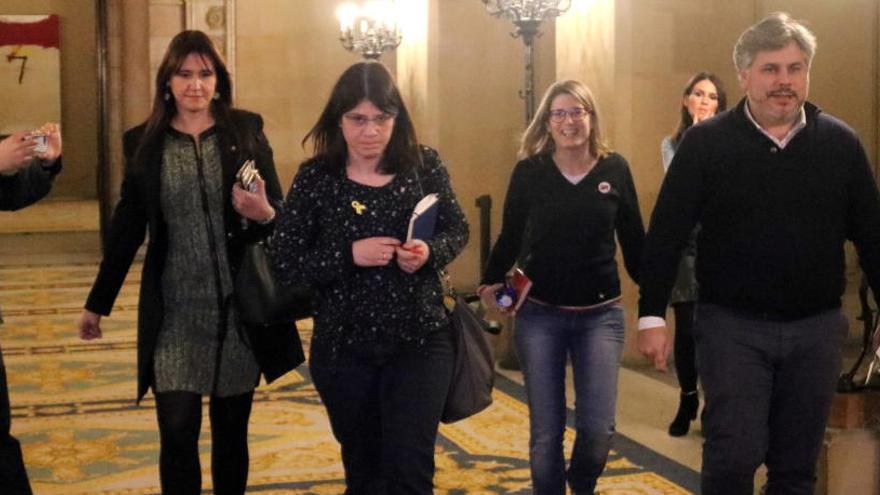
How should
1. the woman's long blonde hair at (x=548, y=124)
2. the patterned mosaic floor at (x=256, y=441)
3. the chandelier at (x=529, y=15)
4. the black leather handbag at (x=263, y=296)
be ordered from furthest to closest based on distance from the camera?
the chandelier at (x=529, y=15) → the patterned mosaic floor at (x=256, y=441) → the woman's long blonde hair at (x=548, y=124) → the black leather handbag at (x=263, y=296)

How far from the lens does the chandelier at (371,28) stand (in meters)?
13.7

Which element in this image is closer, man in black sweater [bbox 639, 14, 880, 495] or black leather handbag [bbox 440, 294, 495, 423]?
man in black sweater [bbox 639, 14, 880, 495]

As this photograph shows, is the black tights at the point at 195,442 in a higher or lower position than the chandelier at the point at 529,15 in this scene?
lower

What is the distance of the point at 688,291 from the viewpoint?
6922mm

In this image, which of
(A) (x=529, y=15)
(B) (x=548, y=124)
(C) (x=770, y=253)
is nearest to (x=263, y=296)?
(B) (x=548, y=124)

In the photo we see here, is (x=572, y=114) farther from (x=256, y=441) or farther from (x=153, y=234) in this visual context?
(x=256, y=441)

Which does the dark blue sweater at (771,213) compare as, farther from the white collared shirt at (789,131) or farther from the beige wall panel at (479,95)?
the beige wall panel at (479,95)

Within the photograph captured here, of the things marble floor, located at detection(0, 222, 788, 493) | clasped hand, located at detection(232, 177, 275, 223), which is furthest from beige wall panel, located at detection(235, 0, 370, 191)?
clasped hand, located at detection(232, 177, 275, 223)

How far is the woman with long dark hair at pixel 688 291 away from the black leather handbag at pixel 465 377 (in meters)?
2.73

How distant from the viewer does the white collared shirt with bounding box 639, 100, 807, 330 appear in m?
4.20

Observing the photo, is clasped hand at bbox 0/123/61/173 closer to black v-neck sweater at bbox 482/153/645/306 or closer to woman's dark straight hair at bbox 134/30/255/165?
woman's dark straight hair at bbox 134/30/255/165

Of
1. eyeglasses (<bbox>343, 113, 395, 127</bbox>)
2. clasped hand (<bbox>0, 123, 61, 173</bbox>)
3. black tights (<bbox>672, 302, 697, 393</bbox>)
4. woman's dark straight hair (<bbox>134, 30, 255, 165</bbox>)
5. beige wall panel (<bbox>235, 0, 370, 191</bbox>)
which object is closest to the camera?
clasped hand (<bbox>0, 123, 61, 173</bbox>)

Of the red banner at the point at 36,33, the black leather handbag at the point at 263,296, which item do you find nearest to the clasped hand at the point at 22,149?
the black leather handbag at the point at 263,296

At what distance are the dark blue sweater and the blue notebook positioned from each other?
28.0 inches
